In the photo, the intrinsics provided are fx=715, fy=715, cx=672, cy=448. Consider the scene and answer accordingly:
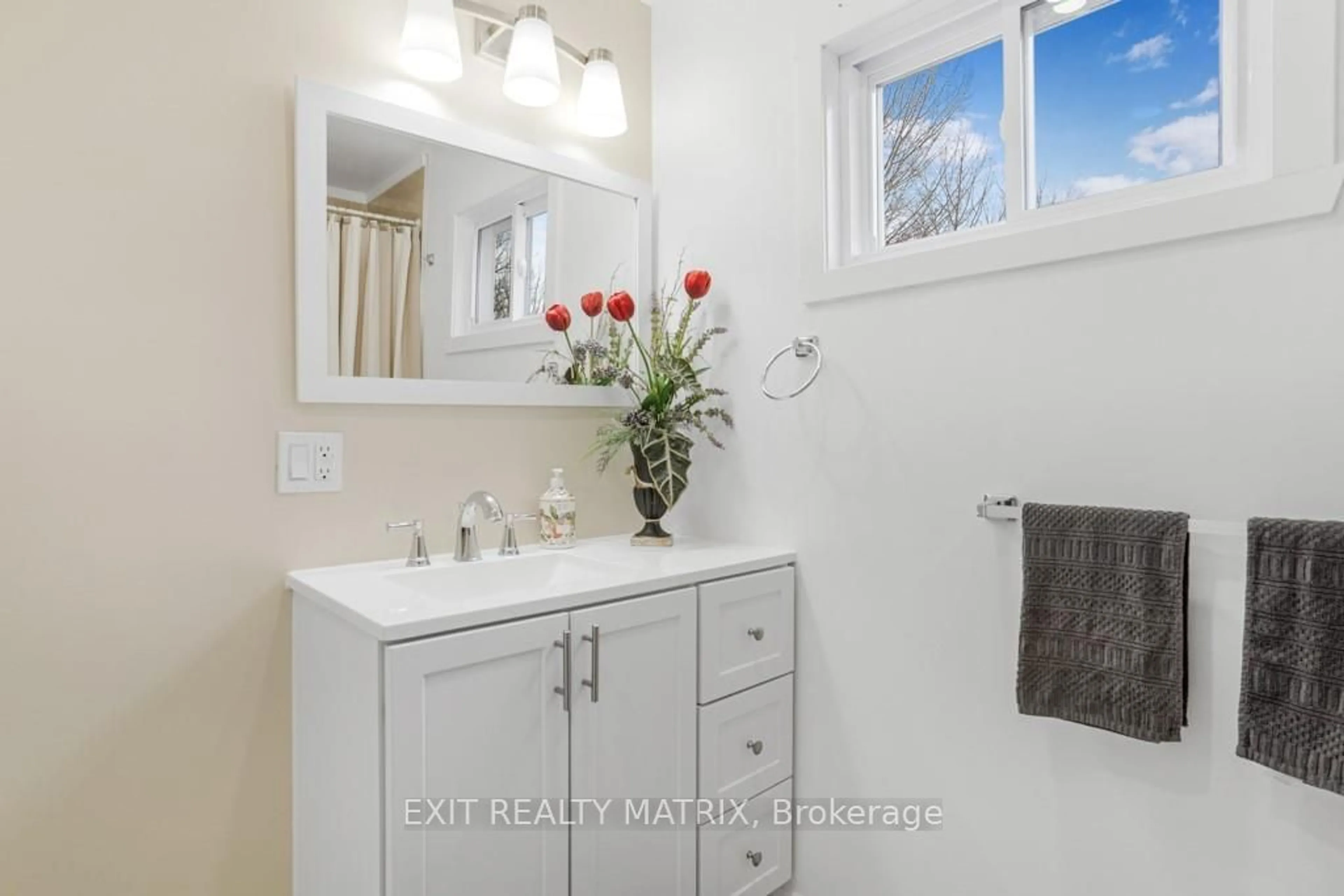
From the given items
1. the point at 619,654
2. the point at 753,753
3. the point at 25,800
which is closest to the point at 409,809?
the point at 619,654

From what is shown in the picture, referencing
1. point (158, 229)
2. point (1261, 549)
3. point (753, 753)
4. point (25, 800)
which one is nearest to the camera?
point (1261, 549)

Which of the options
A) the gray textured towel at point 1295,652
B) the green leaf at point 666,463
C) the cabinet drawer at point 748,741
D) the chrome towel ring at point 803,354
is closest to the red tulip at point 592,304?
the green leaf at point 666,463

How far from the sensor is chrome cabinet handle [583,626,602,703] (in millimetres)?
1272

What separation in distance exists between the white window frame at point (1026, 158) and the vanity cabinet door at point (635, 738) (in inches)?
33.8

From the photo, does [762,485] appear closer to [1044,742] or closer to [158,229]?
[1044,742]

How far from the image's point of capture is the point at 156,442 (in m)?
1.29

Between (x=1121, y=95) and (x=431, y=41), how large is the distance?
1379 millimetres

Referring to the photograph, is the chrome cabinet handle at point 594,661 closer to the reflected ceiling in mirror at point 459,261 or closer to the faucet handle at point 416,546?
the faucet handle at point 416,546

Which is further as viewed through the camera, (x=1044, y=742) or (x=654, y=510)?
(x=654, y=510)

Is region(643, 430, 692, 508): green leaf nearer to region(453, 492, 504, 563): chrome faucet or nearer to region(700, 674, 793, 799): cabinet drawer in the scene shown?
region(453, 492, 504, 563): chrome faucet

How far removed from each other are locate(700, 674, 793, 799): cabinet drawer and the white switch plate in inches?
35.8

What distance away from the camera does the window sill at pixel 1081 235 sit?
106cm

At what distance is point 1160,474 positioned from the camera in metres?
1.20

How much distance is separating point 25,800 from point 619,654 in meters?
0.99
